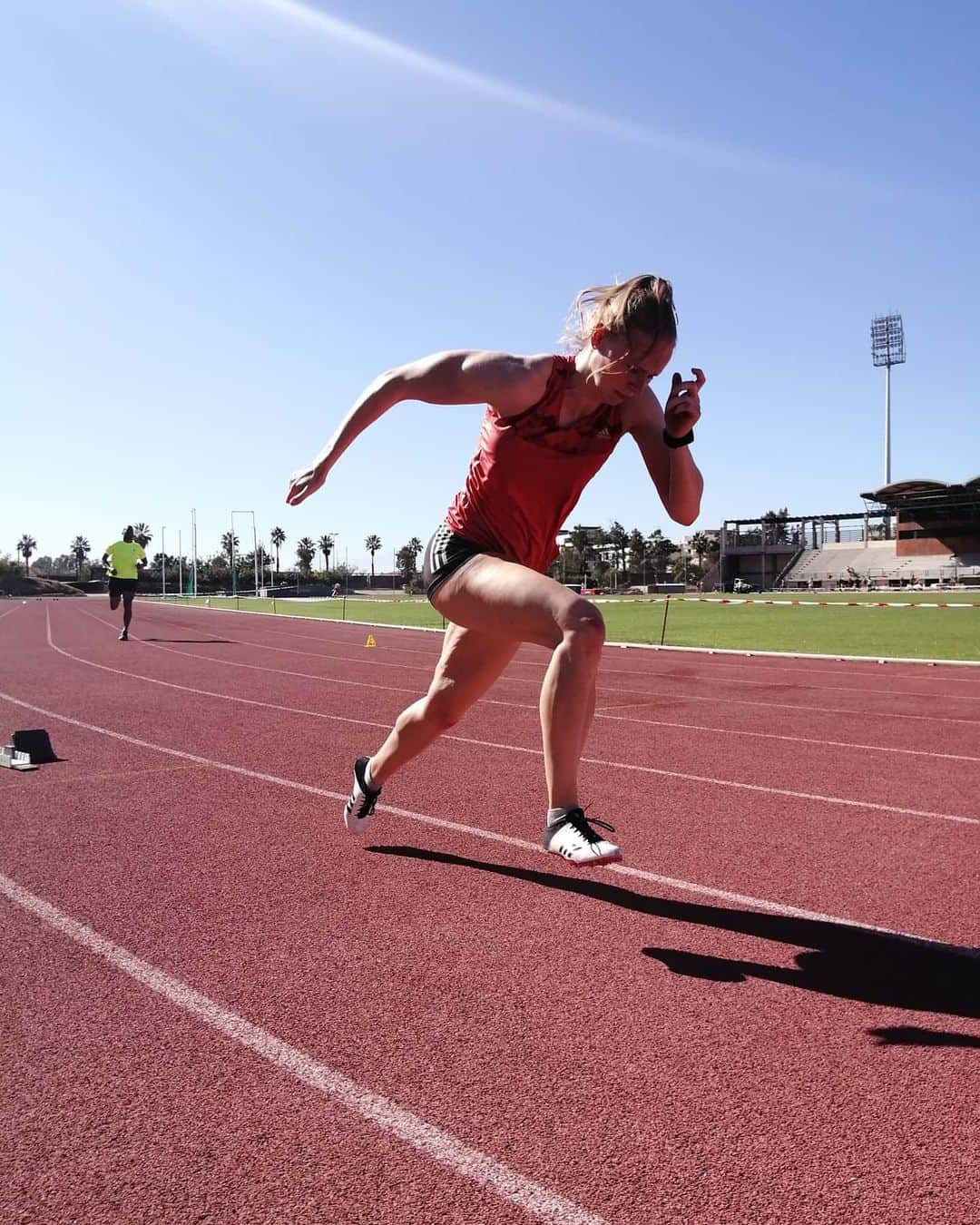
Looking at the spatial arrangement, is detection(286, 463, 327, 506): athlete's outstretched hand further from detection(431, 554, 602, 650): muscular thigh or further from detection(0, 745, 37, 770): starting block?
detection(0, 745, 37, 770): starting block

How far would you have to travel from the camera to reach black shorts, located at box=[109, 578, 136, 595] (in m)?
19.9

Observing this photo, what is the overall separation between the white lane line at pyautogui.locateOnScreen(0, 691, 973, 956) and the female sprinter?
2.86 feet

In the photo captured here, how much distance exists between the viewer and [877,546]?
89625mm

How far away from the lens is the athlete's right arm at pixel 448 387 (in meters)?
3.61

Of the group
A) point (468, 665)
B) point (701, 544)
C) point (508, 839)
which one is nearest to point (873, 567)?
point (701, 544)

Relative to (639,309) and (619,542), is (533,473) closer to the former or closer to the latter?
(639,309)

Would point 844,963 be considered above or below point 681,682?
above

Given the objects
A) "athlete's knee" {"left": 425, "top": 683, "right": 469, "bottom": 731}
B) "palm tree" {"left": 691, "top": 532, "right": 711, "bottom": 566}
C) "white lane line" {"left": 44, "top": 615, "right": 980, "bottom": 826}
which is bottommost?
"white lane line" {"left": 44, "top": 615, "right": 980, "bottom": 826}

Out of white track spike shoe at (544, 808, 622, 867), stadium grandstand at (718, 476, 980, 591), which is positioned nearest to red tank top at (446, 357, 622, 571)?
white track spike shoe at (544, 808, 622, 867)

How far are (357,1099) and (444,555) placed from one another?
2139 mm

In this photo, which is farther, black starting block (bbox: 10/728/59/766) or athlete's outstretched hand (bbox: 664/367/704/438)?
black starting block (bbox: 10/728/59/766)

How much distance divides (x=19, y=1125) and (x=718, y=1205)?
1.52 m

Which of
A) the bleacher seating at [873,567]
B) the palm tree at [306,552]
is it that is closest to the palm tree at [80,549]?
the palm tree at [306,552]

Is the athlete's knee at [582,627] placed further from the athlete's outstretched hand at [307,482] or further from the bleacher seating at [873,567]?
the bleacher seating at [873,567]
